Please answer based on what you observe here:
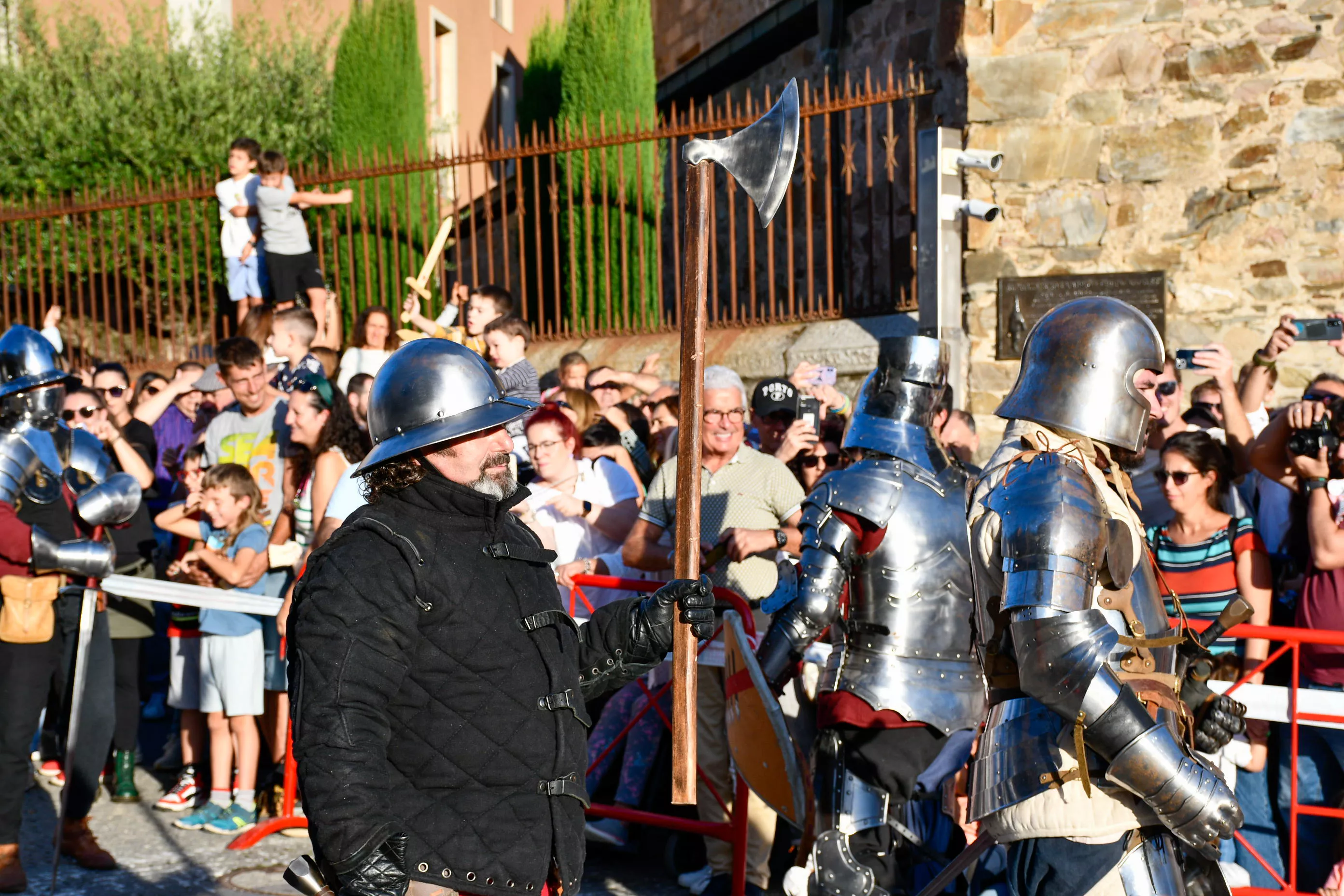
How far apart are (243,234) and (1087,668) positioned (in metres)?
8.97

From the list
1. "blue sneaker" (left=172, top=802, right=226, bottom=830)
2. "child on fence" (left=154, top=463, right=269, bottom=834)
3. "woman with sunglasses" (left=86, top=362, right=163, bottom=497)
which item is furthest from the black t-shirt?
"blue sneaker" (left=172, top=802, right=226, bottom=830)

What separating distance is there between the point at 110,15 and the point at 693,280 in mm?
15264

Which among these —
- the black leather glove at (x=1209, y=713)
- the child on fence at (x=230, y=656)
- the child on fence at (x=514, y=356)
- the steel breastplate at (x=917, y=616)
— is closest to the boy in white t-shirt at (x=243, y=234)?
the child on fence at (x=514, y=356)

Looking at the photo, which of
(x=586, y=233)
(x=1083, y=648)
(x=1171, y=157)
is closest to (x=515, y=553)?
(x=1083, y=648)

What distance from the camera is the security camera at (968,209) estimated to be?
753 cm

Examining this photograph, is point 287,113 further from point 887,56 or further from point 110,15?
point 887,56

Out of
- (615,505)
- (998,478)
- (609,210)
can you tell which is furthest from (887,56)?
(998,478)

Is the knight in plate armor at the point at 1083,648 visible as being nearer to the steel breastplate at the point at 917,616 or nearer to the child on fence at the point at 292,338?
the steel breastplate at the point at 917,616

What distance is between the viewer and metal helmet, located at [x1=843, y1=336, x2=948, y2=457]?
170 inches

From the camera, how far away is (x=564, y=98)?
1355cm

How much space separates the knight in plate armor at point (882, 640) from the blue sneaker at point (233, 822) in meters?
2.53

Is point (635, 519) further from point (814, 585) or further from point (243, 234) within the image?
point (243, 234)

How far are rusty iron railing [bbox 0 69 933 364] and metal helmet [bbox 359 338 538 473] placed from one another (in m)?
4.74

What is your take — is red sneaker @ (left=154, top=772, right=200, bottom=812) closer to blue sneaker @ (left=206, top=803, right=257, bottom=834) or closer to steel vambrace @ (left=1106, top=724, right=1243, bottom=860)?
blue sneaker @ (left=206, top=803, right=257, bottom=834)
